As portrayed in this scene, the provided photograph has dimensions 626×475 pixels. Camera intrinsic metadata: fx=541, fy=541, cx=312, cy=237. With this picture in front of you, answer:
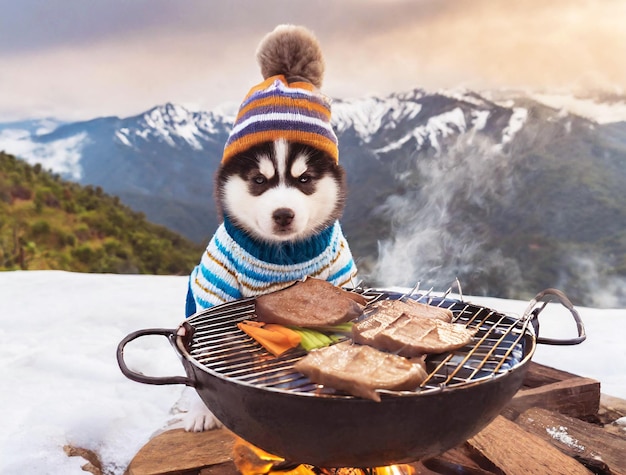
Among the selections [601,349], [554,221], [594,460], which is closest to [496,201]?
[554,221]

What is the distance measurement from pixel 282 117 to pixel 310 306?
86 cm

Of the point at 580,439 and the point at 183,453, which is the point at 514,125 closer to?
the point at 580,439

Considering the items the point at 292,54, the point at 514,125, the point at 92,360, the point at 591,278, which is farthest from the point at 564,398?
the point at 514,125

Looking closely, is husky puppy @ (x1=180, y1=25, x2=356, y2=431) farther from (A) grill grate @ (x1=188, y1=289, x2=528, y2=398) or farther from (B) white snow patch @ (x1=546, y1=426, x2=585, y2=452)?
Result: (B) white snow patch @ (x1=546, y1=426, x2=585, y2=452)

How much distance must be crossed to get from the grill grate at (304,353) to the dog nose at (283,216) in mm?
404

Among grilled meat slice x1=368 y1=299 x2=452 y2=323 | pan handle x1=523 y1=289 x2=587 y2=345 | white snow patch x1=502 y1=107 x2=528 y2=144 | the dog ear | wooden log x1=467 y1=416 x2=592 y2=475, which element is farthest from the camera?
white snow patch x1=502 y1=107 x2=528 y2=144

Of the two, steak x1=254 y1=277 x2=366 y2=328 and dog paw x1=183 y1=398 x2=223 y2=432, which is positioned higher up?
steak x1=254 y1=277 x2=366 y2=328

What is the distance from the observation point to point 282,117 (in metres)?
2.33

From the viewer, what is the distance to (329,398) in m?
1.32

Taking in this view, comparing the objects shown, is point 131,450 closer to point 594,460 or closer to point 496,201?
point 594,460

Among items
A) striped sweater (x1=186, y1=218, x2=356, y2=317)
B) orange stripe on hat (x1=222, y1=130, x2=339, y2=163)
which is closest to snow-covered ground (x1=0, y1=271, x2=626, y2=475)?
striped sweater (x1=186, y1=218, x2=356, y2=317)

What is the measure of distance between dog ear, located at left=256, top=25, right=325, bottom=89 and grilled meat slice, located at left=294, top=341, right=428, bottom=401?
1.44 meters

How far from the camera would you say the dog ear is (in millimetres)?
2514

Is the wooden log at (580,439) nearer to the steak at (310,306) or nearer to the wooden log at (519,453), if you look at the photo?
the wooden log at (519,453)
